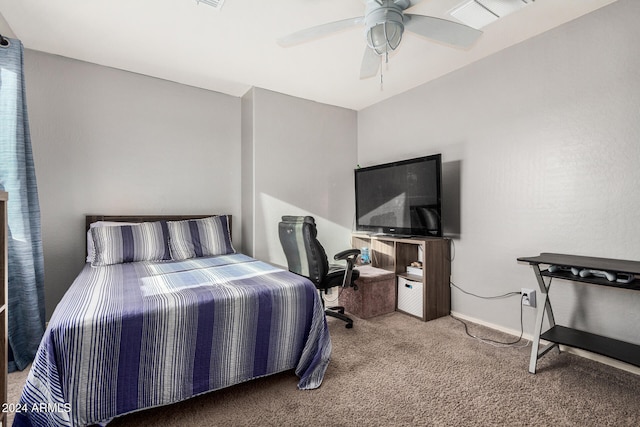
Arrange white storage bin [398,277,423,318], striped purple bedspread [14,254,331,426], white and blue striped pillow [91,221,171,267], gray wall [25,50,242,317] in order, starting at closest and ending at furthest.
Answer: striped purple bedspread [14,254,331,426] < white and blue striped pillow [91,221,171,267] < gray wall [25,50,242,317] < white storage bin [398,277,423,318]

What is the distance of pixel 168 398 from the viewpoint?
5.20ft

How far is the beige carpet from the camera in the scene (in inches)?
63.2

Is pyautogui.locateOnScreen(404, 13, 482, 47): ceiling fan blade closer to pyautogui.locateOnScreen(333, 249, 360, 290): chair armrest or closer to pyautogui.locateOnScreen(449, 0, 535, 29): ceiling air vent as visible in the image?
pyautogui.locateOnScreen(449, 0, 535, 29): ceiling air vent

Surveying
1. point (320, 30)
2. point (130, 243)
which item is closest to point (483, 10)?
point (320, 30)

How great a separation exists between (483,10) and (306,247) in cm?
212

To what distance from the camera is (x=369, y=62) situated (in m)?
2.28

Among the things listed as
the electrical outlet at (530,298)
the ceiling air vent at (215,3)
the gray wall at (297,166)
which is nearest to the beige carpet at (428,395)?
the electrical outlet at (530,298)

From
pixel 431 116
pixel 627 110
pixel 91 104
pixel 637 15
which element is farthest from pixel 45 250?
pixel 637 15

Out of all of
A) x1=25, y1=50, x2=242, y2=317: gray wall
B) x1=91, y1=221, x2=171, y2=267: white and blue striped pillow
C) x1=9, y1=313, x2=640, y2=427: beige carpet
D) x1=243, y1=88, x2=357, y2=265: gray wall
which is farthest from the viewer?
x1=243, y1=88, x2=357, y2=265: gray wall

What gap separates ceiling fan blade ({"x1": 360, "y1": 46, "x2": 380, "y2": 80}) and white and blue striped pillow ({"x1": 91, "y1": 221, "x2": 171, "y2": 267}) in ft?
7.49

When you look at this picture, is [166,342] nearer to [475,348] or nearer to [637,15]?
[475,348]

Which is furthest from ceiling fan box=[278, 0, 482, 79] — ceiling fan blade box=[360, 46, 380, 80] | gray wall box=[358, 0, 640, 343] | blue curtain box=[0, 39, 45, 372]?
→ blue curtain box=[0, 39, 45, 372]

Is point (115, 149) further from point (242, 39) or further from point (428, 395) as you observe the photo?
point (428, 395)

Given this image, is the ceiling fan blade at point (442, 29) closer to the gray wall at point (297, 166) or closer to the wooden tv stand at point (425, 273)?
the wooden tv stand at point (425, 273)
